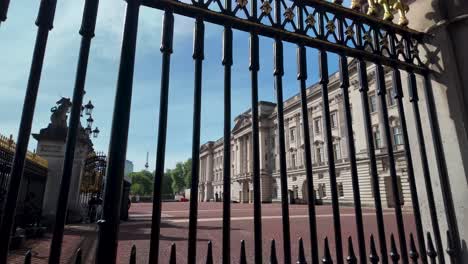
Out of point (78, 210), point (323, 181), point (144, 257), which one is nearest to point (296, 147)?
point (323, 181)

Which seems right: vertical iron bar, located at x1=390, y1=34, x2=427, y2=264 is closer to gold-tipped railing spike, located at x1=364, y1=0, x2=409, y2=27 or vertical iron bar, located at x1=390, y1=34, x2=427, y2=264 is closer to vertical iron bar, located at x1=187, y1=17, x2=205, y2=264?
gold-tipped railing spike, located at x1=364, y1=0, x2=409, y2=27

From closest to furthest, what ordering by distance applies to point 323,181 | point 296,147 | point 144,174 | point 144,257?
A: point 144,257 → point 323,181 → point 296,147 → point 144,174

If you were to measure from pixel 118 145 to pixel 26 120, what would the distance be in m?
0.45

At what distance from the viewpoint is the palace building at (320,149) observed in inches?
1121

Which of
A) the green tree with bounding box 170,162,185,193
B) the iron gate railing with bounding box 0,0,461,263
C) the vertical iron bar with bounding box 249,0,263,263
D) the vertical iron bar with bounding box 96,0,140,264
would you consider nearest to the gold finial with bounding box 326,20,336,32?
the iron gate railing with bounding box 0,0,461,263

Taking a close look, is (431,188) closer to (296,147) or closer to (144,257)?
(144,257)

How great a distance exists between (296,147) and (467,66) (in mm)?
42598

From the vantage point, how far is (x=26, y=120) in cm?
148

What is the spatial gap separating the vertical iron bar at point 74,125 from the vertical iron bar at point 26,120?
0.17 meters

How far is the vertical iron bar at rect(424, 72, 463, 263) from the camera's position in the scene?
2.53m

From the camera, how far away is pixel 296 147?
44562mm

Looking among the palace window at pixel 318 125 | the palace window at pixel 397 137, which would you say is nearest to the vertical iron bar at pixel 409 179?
the palace window at pixel 397 137

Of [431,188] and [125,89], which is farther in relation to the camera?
[431,188]

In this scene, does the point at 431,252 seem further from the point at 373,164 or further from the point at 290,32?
the point at 290,32
